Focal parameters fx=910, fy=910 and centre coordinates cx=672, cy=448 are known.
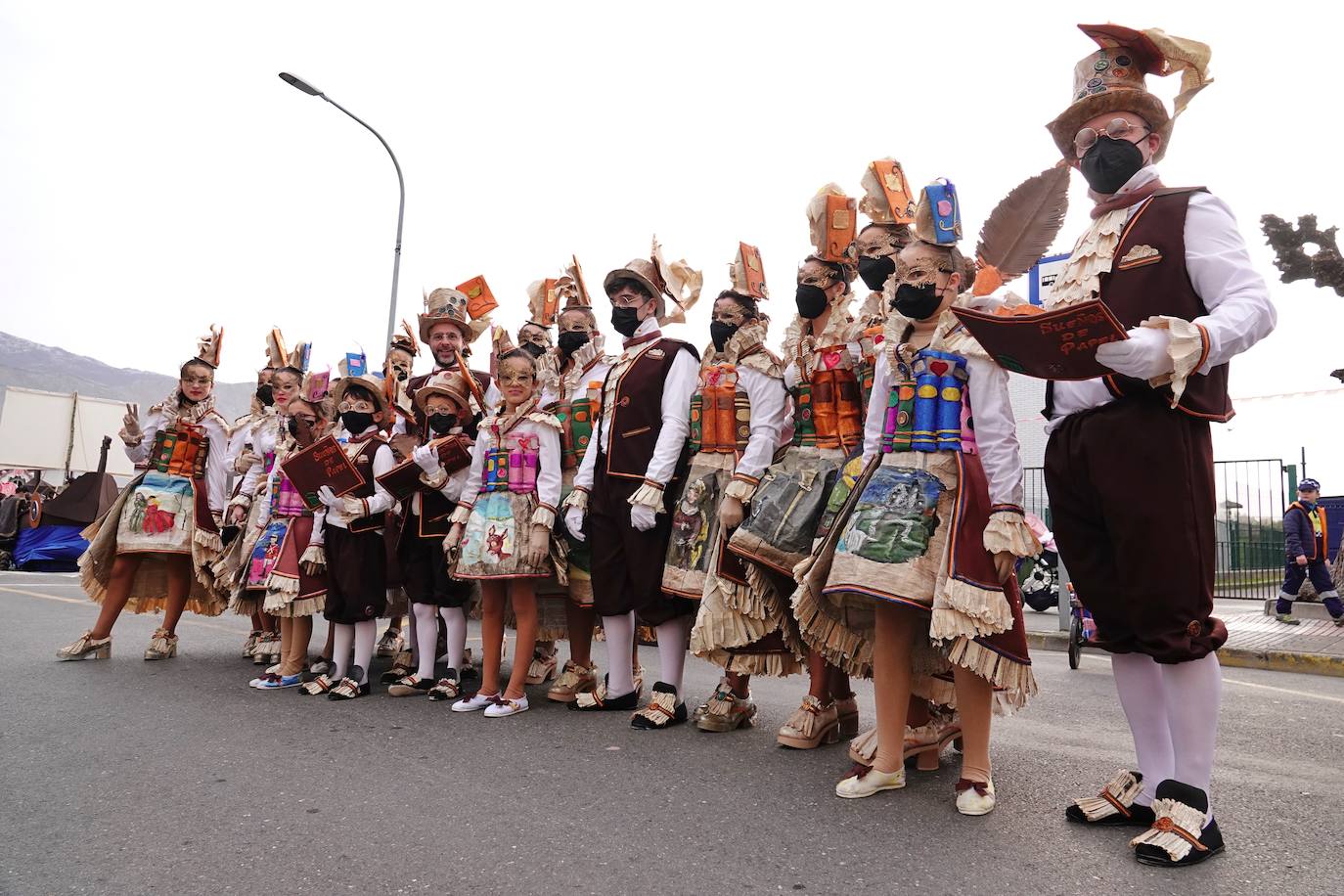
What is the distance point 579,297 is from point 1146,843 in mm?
4557

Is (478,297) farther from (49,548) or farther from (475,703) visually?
(49,548)

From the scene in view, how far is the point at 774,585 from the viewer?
13.3 feet

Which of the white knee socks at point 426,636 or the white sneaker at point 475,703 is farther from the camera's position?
the white knee socks at point 426,636

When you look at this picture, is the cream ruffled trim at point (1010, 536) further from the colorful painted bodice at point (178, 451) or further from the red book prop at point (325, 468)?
the colorful painted bodice at point (178, 451)

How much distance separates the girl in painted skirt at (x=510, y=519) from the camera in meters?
Answer: 4.94

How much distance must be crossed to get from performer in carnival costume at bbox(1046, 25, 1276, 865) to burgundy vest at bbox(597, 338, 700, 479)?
Answer: 2319mm

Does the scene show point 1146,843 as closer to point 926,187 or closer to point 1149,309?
point 1149,309

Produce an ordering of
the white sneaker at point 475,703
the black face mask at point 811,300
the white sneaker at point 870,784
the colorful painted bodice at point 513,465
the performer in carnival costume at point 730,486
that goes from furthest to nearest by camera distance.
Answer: the colorful painted bodice at point 513,465 → the white sneaker at point 475,703 → the black face mask at point 811,300 → the performer in carnival costume at point 730,486 → the white sneaker at point 870,784

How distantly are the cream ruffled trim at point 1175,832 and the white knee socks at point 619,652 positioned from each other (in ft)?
9.24

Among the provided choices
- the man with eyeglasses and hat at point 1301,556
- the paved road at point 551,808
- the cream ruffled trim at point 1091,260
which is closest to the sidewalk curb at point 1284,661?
the man with eyeglasses and hat at point 1301,556

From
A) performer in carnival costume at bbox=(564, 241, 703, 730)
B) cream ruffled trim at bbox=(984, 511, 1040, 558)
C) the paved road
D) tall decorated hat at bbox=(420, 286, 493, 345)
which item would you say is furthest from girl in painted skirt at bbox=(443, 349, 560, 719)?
cream ruffled trim at bbox=(984, 511, 1040, 558)

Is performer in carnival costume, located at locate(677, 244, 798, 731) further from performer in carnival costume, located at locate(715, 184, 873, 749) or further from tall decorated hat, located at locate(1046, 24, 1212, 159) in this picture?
tall decorated hat, located at locate(1046, 24, 1212, 159)

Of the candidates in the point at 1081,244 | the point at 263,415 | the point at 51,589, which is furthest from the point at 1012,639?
the point at 51,589

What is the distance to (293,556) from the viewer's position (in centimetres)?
584
